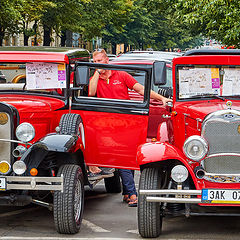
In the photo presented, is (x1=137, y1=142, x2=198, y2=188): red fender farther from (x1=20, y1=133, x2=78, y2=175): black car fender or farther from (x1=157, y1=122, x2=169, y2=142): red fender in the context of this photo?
(x1=157, y1=122, x2=169, y2=142): red fender

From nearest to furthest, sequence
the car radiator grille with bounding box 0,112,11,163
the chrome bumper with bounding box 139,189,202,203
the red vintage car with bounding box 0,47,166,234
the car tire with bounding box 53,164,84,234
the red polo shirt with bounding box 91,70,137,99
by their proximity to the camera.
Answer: the chrome bumper with bounding box 139,189,202,203 → the car tire with bounding box 53,164,84,234 → the red vintage car with bounding box 0,47,166,234 → the car radiator grille with bounding box 0,112,11,163 → the red polo shirt with bounding box 91,70,137,99

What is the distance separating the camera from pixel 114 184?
397 inches

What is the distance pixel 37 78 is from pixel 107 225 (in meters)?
2.10

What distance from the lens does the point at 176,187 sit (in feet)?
23.1

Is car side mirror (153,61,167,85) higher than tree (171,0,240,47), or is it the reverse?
tree (171,0,240,47)

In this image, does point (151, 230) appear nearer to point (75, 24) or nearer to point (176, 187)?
point (176, 187)

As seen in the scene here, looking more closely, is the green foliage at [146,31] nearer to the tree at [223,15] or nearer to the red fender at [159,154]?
the tree at [223,15]

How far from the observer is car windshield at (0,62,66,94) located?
27.5ft

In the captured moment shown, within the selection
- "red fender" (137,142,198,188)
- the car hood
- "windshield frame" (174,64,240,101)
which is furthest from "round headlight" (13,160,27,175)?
"windshield frame" (174,64,240,101)

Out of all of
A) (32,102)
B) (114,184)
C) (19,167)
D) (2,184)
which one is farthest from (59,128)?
(114,184)

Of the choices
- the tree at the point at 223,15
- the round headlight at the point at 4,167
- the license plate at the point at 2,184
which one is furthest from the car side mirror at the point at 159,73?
the tree at the point at 223,15

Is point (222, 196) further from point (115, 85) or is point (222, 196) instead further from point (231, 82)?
point (115, 85)

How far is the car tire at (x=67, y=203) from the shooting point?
704 cm

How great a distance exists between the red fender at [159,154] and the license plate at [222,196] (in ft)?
0.89
